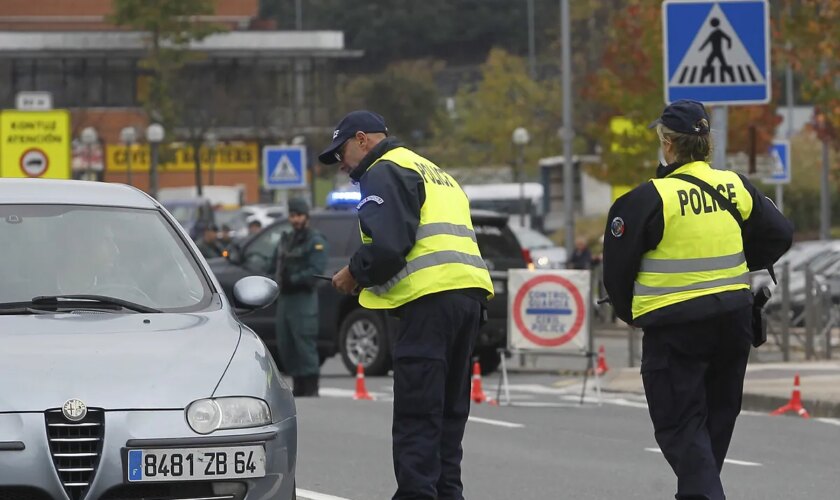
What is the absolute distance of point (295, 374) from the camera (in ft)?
58.6

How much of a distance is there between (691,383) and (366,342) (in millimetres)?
13526

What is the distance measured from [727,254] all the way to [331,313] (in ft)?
45.0

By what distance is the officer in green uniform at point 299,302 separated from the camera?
1769 centimetres

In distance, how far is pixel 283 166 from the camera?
3747 cm

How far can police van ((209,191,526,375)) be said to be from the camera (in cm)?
2120

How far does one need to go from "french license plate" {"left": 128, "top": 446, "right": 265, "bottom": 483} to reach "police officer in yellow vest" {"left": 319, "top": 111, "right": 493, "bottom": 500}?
976 millimetres

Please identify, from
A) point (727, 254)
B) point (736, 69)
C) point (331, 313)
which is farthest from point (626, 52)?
point (727, 254)

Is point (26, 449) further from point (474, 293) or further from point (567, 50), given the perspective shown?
point (567, 50)

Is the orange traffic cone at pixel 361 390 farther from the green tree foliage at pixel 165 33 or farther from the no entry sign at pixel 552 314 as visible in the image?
the green tree foliage at pixel 165 33

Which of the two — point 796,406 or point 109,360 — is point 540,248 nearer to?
point 796,406

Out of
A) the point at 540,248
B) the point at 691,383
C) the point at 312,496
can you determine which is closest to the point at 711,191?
the point at 691,383

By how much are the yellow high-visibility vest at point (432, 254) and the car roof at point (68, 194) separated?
1.25m

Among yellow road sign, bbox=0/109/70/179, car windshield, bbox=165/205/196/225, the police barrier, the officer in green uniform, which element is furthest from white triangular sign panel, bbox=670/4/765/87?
car windshield, bbox=165/205/196/225

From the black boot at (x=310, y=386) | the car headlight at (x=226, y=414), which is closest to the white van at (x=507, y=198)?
the black boot at (x=310, y=386)
